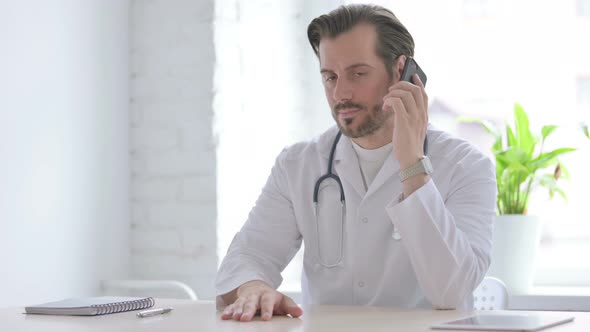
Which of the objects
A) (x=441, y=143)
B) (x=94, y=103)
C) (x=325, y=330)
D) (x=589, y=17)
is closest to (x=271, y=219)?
(x=441, y=143)

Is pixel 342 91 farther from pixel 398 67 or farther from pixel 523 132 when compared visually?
pixel 523 132

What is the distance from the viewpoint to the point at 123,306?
191 cm

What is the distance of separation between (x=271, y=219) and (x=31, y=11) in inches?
42.4

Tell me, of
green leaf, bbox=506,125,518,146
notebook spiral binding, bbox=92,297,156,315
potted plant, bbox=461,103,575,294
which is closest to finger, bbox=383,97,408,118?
notebook spiral binding, bbox=92,297,156,315

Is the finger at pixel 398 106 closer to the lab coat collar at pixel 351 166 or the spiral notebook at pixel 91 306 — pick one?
the lab coat collar at pixel 351 166

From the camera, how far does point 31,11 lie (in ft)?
9.27

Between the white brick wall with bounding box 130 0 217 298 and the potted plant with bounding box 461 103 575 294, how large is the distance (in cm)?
98

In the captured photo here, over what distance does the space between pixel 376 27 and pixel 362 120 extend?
0.28 meters

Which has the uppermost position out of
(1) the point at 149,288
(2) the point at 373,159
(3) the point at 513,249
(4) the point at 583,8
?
(4) the point at 583,8

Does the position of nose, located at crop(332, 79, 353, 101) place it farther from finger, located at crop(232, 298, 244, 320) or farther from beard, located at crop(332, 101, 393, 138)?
finger, located at crop(232, 298, 244, 320)

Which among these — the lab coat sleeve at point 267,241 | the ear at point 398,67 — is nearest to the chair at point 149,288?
the lab coat sleeve at point 267,241

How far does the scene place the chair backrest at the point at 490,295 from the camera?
93.3 inches

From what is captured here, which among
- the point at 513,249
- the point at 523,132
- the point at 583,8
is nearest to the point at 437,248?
the point at 513,249

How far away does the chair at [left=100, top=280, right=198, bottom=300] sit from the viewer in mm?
3021
